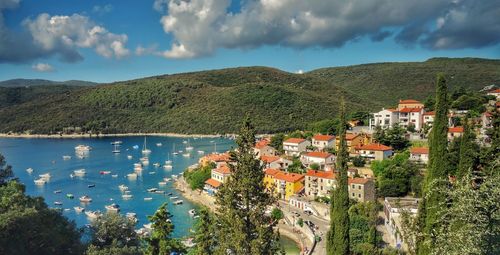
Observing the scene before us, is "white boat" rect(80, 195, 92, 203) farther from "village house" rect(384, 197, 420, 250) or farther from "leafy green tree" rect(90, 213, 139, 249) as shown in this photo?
"village house" rect(384, 197, 420, 250)

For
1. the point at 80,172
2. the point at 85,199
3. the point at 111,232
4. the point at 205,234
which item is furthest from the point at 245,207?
the point at 80,172

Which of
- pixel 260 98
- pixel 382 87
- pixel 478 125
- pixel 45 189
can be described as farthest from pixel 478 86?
pixel 45 189

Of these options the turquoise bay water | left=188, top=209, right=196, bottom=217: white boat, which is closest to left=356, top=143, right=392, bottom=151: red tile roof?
left=188, top=209, right=196, bottom=217: white boat

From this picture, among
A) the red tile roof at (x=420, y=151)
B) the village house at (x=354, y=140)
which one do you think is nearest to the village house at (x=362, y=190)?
the red tile roof at (x=420, y=151)

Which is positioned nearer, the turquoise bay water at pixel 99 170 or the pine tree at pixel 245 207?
the pine tree at pixel 245 207

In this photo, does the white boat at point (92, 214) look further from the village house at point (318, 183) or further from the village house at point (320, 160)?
the village house at point (320, 160)

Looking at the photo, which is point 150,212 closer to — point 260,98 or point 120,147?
point 120,147
